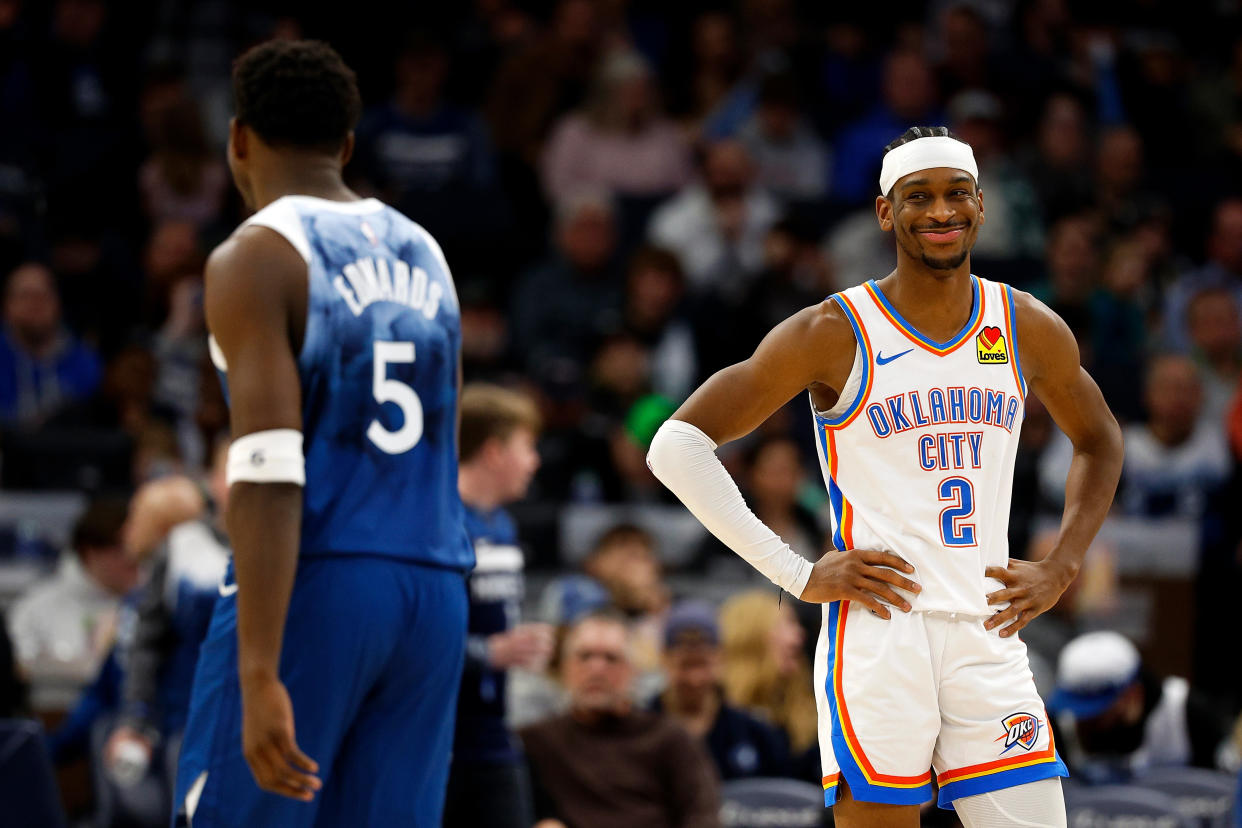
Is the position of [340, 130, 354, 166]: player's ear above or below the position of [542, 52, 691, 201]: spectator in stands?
below

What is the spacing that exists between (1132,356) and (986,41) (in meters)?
3.40

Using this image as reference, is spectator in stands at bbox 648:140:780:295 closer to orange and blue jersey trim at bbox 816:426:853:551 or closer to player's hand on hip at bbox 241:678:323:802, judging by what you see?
orange and blue jersey trim at bbox 816:426:853:551

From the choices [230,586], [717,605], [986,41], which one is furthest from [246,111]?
[986,41]

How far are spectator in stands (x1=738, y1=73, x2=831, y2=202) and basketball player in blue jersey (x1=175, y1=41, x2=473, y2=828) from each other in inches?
348

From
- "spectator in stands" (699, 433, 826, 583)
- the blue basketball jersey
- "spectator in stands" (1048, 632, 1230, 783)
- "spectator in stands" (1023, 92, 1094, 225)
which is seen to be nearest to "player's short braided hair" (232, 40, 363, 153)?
the blue basketball jersey

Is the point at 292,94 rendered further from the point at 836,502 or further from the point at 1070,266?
the point at 1070,266

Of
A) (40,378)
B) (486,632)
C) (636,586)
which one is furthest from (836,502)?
(40,378)

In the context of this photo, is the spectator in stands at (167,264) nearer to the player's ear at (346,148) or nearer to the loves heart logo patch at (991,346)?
the player's ear at (346,148)

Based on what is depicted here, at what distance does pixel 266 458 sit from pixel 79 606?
5.60m

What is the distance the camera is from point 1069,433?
450 centimetres

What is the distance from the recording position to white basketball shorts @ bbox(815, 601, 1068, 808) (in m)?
4.05

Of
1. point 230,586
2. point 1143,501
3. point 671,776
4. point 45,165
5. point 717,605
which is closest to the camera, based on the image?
point 230,586

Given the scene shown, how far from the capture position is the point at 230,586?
3658mm

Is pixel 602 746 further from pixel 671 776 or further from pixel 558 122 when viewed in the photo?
pixel 558 122
